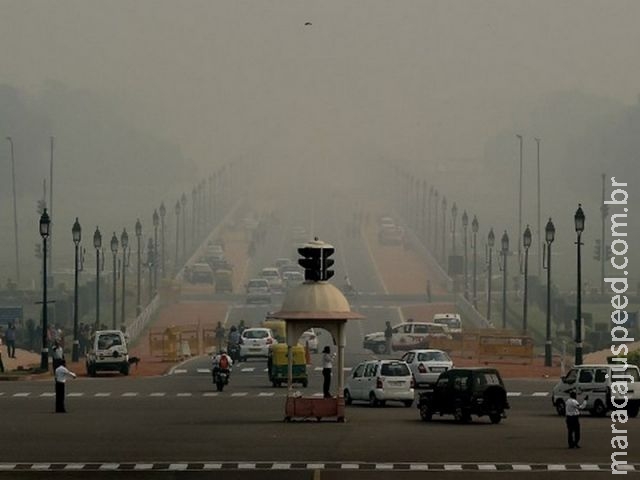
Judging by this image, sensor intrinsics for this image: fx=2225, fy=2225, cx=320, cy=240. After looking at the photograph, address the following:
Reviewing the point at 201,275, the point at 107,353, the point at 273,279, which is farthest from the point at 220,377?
the point at 201,275

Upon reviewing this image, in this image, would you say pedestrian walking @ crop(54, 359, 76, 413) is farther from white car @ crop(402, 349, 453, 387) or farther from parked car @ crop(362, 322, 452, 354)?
parked car @ crop(362, 322, 452, 354)

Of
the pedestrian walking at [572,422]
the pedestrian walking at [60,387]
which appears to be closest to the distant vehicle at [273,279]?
the pedestrian walking at [60,387]

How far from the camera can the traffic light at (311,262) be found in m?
52.7

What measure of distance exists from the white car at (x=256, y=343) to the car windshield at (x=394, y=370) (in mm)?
29496

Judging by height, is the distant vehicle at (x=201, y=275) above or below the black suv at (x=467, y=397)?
above

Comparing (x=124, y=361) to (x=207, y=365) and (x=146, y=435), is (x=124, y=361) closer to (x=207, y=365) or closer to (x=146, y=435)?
(x=207, y=365)

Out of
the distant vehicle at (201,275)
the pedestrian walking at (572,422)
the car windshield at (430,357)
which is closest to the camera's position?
the pedestrian walking at (572,422)

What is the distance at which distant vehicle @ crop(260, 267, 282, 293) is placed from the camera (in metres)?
160

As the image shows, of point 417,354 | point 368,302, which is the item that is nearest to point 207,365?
point 417,354

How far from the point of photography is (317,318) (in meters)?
53.3

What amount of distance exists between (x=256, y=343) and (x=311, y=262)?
39.3 m

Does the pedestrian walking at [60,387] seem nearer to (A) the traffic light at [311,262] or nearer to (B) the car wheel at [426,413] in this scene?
(A) the traffic light at [311,262]

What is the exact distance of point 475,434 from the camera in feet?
163

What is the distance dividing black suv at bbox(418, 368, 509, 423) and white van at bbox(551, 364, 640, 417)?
2683mm
